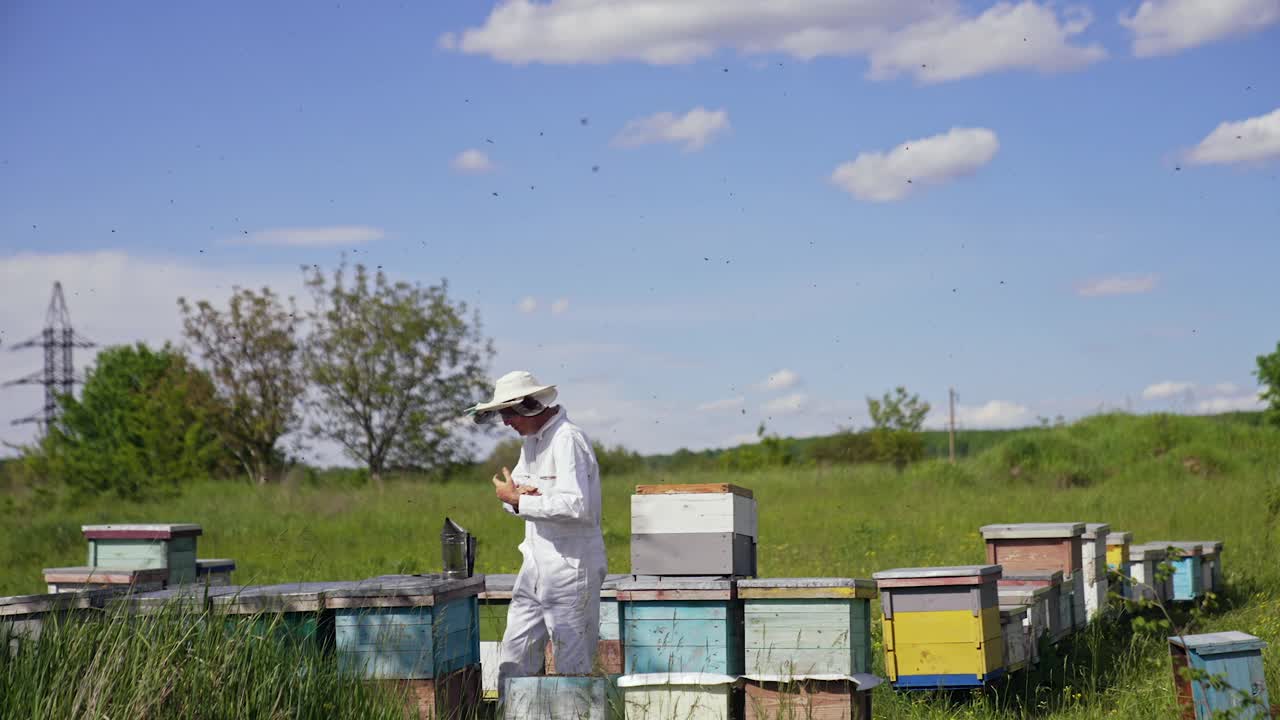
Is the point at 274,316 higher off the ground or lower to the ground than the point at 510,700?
higher

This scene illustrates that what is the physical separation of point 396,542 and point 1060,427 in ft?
55.4

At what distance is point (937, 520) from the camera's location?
1767 cm

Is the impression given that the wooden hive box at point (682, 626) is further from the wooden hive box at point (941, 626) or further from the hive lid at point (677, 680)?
the wooden hive box at point (941, 626)

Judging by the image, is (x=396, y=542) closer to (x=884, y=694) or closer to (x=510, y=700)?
(x=884, y=694)

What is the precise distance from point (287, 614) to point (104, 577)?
450 cm

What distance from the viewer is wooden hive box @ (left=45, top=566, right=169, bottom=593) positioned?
898 centimetres

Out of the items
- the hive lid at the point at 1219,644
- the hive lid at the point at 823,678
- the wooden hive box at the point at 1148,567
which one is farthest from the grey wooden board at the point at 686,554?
the wooden hive box at the point at 1148,567

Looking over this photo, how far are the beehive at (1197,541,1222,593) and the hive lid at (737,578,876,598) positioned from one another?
691 centimetres

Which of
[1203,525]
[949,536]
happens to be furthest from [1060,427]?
[949,536]

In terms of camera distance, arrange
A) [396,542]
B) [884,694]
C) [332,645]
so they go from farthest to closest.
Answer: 1. [396,542]
2. [884,694]
3. [332,645]

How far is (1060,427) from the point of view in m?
28.0

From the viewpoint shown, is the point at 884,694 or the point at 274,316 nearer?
the point at 884,694

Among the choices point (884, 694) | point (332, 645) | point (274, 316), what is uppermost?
point (274, 316)

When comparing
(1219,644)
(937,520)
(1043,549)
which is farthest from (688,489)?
(937,520)
